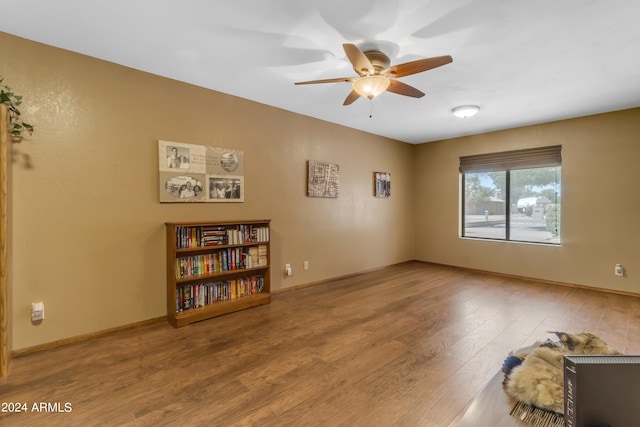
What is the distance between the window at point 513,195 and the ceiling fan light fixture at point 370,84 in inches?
146

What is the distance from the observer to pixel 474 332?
2.87m

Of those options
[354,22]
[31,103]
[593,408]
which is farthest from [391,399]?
[31,103]

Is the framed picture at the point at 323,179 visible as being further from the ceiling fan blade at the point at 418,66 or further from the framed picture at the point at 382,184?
the ceiling fan blade at the point at 418,66

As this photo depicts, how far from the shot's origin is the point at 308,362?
91.1 inches

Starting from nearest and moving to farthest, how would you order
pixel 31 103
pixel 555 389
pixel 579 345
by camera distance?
1. pixel 555 389
2. pixel 579 345
3. pixel 31 103

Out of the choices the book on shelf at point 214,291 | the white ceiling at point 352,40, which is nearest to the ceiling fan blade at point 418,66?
the white ceiling at point 352,40

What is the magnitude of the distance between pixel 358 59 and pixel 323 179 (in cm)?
258

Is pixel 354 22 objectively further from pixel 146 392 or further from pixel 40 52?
pixel 146 392

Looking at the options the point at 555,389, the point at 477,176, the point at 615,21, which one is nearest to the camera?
the point at 555,389

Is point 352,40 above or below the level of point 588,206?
above

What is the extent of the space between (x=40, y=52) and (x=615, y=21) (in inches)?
181

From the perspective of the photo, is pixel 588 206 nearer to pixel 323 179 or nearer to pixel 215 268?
pixel 323 179

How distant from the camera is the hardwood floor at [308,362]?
69.6 inches

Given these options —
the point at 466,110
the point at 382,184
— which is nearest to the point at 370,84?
the point at 466,110
